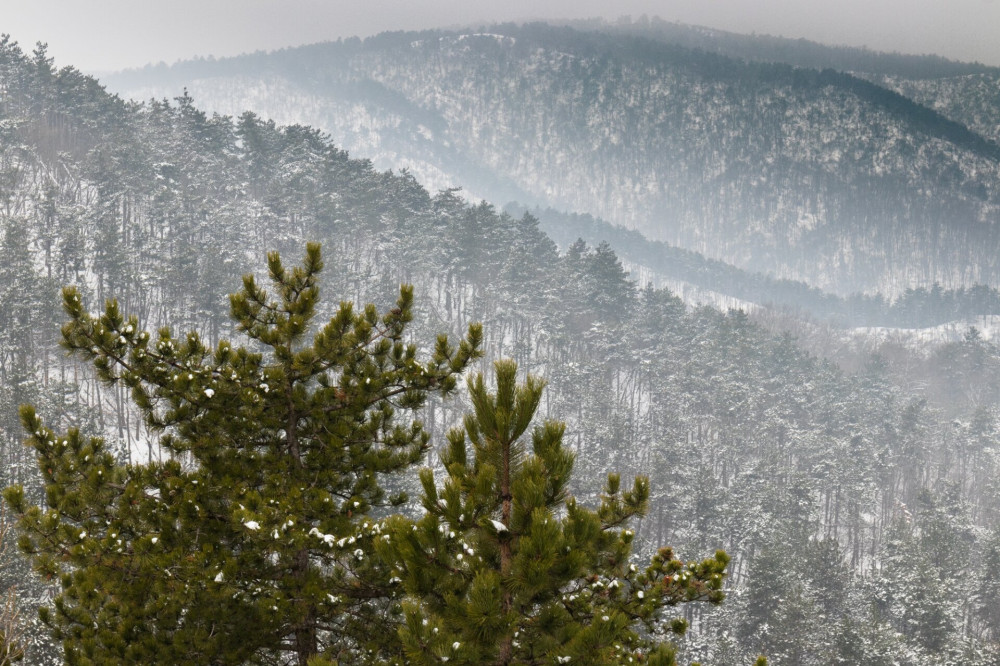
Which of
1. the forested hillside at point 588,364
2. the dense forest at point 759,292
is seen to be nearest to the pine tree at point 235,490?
the forested hillside at point 588,364

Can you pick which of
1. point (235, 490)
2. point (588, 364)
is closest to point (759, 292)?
point (588, 364)

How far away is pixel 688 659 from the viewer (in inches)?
1235

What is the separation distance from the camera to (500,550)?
4.94 m

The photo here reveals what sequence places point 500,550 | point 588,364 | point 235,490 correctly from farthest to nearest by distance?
point 588,364 < point 235,490 < point 500,550

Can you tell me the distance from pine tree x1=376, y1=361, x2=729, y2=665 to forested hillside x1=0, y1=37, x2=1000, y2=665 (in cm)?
2601

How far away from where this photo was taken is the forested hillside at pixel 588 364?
→ 33.1m

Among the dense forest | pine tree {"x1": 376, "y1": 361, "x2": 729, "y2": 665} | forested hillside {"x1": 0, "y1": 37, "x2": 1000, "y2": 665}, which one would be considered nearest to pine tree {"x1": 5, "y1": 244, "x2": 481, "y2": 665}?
pine tree {"x1": 376, "y1": 361, "x2": 729, "y2": 665}

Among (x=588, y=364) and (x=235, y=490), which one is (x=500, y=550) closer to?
(x=235, y=490)

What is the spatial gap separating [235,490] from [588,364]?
48086mm

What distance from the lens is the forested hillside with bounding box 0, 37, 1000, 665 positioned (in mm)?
33125

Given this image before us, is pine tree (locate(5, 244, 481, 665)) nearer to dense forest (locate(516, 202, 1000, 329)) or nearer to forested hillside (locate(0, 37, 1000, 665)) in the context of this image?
forested hillside (locate(0, 37, 1000, 665))

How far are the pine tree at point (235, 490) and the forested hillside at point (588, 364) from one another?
22.5 m

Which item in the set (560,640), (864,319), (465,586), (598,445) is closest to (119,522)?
(465,586)

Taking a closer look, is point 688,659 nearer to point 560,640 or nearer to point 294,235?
point 560,640
